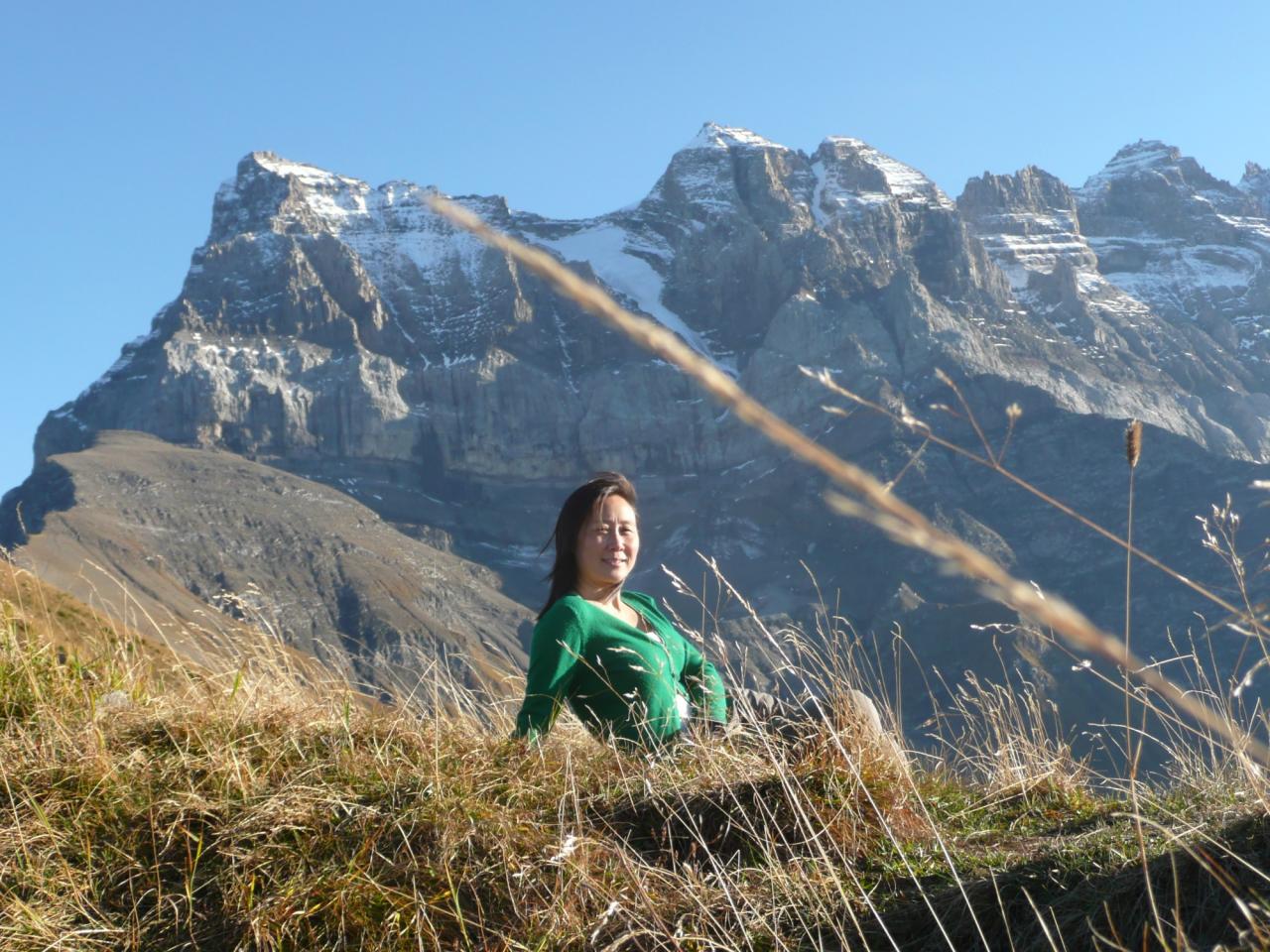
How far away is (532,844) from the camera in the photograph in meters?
2.83

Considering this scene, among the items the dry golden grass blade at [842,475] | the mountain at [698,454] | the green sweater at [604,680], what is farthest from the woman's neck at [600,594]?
the mountain at [698,454]

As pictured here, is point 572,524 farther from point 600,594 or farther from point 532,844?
point 532,844

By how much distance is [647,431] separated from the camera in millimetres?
196375

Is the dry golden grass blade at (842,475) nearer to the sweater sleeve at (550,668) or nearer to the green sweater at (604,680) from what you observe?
the sweater sleeve at (550,668)

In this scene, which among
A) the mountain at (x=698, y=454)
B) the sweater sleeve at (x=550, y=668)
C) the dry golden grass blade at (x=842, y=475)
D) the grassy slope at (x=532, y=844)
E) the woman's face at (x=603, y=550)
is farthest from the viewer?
the mountain at (x=698, y=454)

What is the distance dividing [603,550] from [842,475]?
11.1 ft

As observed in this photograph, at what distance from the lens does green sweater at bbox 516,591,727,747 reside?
→ 3867mm

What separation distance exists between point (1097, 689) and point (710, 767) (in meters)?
A: 123

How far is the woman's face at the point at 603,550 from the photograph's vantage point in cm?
452

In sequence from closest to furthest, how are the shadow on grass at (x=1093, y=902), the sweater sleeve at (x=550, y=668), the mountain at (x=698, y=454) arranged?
1. the shadow on grass at (x=1093, y=902)
2. the sweater sleeve at (x=550, y=668)
3. the mountain at (x=698, y=454)

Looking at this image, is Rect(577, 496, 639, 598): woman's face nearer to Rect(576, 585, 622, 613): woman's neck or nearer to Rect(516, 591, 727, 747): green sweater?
Rect(576, 585, 622, 613): woman's neck

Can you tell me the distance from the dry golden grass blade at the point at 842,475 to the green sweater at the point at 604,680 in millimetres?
2557

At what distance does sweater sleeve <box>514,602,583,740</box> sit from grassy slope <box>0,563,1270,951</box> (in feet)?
0.61

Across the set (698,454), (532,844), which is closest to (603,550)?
(532,844)
